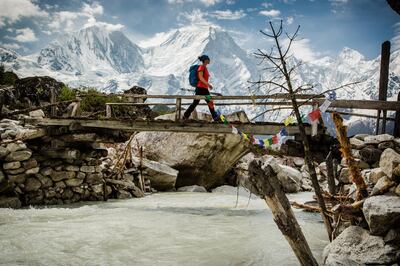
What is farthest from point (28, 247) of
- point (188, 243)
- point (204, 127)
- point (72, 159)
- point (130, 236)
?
point (72, 159)

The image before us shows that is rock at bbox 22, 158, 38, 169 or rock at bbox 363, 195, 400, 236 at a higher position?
rock at bbox 363, 195, 400, 236

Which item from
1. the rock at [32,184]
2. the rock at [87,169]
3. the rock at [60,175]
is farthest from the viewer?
the rock at [87,169]

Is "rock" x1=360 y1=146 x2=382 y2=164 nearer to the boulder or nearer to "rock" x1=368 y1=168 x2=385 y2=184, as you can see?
"rock" x1=368 y1=168 x2=385 y2=184

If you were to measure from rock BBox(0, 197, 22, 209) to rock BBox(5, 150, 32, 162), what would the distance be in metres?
1.13

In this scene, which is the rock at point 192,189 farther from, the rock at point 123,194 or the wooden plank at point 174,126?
the wooden plank at point 174,126

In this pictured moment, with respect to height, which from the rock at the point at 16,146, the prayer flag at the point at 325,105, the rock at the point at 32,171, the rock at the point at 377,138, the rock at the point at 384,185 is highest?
the prayer flag at the point at 325,105

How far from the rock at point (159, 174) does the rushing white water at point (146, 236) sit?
4084 millimetres

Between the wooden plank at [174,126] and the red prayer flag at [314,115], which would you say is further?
the wooden plank at [174,126]

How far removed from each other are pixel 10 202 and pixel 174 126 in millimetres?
5284

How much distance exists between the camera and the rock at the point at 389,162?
439 cm

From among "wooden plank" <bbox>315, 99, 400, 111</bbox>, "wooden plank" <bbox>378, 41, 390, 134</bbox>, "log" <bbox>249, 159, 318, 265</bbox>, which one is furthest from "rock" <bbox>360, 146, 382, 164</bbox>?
"log" <bbox>249, 159, 318, 265</bbox>

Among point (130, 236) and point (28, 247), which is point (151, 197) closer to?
point (130, 236)

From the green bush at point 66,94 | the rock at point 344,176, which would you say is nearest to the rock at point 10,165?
the rock at point 344,176

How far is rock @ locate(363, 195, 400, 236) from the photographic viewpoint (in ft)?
13.1
